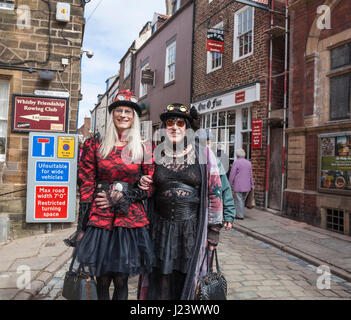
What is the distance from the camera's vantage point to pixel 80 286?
7.91ft

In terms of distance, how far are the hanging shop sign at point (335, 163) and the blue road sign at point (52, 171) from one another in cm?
570

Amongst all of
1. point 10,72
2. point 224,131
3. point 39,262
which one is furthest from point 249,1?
point 39,262

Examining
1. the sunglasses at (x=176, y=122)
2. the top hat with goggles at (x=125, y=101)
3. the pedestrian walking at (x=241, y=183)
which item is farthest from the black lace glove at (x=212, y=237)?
the pedestrian walking at (x=241, y=183)

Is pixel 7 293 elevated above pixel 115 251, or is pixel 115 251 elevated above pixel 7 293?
pixel 115 251

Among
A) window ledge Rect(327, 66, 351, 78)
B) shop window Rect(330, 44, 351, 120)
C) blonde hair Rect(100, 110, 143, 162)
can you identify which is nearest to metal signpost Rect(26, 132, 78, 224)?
blonde hair Rect(100, 110, 143, 162)

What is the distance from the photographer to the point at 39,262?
448 cm

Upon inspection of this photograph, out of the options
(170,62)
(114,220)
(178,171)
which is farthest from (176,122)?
(170,62)

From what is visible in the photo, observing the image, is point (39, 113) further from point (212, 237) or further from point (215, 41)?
point (215, 41)

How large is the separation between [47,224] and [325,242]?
5.53m

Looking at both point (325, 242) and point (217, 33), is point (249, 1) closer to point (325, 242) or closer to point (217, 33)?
point (217, 33)

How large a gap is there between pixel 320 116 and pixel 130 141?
6.25 meters

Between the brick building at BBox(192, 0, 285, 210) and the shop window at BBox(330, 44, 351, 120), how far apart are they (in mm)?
1629

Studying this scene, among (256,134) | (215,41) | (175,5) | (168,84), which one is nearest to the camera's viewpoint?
(256,134)

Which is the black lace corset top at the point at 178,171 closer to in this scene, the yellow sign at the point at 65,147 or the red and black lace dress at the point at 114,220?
the red and black lace dress at the point at 114,220
